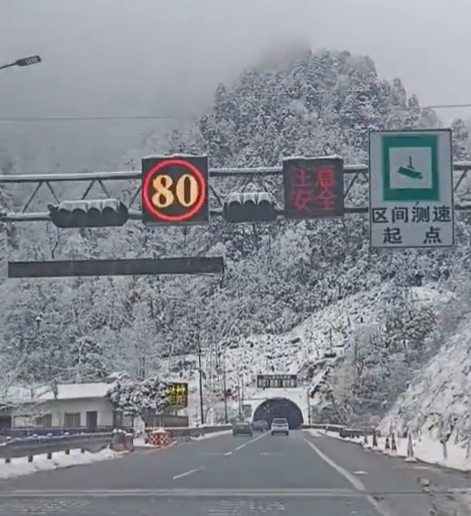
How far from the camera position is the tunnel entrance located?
12281cm

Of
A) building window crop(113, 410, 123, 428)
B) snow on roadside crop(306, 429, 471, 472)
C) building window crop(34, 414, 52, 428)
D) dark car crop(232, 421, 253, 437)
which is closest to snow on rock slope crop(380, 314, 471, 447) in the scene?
snow on roadside crop(306, 429, 471, 472)

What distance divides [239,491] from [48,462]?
14290 mm

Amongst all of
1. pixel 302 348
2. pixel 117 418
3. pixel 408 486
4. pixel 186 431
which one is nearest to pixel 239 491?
pixel 408 486

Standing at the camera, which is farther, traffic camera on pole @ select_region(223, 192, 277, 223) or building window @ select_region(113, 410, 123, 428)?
building window @ select_region(113, 410, 123, 428)

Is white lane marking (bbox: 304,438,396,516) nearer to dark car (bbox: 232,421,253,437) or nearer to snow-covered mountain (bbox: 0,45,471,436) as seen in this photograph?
snow-covered mountain (bbox: 0,45,471,436)

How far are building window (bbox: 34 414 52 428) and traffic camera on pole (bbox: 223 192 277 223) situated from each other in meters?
54.5

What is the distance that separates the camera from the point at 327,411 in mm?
118312

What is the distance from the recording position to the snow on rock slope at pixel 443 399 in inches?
1691

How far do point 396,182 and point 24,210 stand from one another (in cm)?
840

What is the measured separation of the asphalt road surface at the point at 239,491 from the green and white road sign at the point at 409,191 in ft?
16.3

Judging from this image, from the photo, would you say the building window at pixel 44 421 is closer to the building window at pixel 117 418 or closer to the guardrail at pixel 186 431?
the building window at pixel 117 418

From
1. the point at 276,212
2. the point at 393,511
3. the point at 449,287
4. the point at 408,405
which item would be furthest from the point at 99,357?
the point at 393,511

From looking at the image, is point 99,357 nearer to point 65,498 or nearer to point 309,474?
point 309,474

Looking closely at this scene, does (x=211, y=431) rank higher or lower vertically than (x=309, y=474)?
lower
